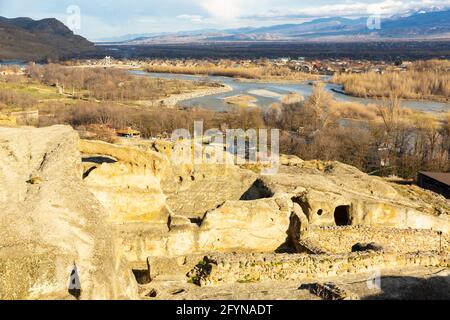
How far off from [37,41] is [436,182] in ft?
499

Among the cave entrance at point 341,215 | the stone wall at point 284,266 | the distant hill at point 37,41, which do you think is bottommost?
the cave entrance at point 341,215

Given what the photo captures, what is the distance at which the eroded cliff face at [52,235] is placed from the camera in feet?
22.2

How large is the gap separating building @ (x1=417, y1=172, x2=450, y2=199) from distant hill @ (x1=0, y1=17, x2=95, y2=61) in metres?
118

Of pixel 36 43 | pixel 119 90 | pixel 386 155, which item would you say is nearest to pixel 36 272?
pixel 386 155

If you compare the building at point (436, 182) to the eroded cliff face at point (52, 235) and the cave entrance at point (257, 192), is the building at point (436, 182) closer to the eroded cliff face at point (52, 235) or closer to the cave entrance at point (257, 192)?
the cave entrance at point (257, 192)

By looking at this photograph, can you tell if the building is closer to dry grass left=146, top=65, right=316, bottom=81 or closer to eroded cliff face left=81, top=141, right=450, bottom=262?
eroded cliff face left=81, top=141, right=450, bottom=262

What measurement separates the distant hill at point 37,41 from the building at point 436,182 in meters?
118

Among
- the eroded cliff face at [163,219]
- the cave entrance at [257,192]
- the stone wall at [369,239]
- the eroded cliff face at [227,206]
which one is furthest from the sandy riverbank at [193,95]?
the stone wall at [369,239]

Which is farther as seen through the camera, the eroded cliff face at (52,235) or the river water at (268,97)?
the river water at (268,97)

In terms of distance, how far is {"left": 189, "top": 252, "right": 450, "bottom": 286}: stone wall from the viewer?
9.78m

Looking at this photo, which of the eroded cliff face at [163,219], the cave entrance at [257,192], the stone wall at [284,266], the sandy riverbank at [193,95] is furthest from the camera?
the sandy riverbank at [193,95]

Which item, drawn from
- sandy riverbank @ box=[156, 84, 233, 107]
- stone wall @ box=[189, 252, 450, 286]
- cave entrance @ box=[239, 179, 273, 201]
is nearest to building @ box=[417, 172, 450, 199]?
cave entrance @ box=[239, 179, 273, 201]

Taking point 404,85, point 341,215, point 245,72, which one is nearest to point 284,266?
point 341,215
